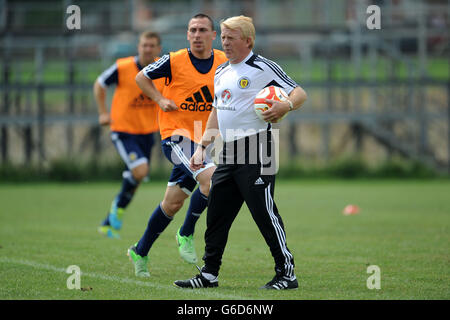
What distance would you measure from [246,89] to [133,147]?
507 centimetres

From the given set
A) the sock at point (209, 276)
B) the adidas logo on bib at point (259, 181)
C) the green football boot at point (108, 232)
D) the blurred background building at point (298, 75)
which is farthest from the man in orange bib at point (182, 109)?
the blurred background building at point (298, 75)

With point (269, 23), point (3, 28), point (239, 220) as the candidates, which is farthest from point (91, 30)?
point (239, 220)

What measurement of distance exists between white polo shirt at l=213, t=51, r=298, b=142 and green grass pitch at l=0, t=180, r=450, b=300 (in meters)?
1.41

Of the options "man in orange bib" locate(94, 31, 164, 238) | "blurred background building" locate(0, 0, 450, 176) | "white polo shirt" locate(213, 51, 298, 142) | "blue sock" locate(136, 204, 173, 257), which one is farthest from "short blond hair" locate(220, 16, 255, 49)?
"blurred background building" locate(0, 0, 450, 176)

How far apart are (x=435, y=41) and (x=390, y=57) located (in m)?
5.62

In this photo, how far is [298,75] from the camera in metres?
25.5

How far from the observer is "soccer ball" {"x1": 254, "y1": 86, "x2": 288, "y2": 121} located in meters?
6.11

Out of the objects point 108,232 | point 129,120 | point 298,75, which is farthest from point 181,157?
point 298,75

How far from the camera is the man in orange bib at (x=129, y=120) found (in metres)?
11.0

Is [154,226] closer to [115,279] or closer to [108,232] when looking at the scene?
[115,279]

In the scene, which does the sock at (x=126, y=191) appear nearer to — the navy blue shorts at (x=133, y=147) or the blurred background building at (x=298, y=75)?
the navy blue shorts at (x=133, y=147)

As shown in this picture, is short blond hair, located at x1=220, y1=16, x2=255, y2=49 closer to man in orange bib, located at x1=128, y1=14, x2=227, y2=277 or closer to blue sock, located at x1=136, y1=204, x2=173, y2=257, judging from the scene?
man in orange bib, located at x1=128, y1=14, x2=227, y2=277

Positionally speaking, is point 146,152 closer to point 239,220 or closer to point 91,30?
point 239,220

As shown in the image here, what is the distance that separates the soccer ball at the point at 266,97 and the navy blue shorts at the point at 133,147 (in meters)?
5.07
